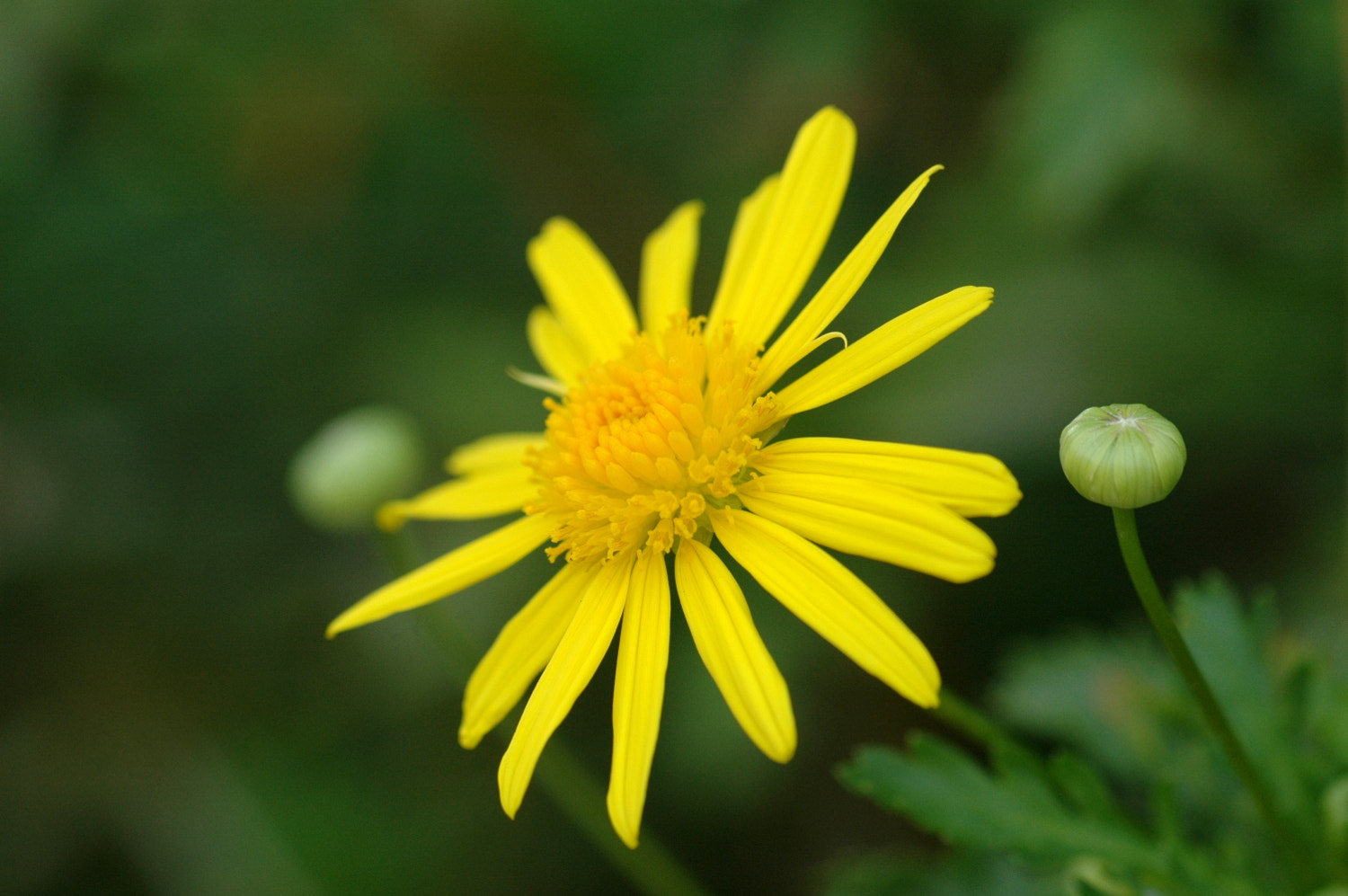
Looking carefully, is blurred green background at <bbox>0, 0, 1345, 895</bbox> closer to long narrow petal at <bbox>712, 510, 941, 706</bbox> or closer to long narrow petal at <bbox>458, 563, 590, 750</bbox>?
long narrow petal at <bbox>458, 563, 590, 750</bbox>

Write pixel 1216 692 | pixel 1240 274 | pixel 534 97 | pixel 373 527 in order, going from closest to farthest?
pixel 1216 692, pixel 373 527, pixel 1240 274, pixel 534 97

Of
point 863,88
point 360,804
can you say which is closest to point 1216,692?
point 863,88

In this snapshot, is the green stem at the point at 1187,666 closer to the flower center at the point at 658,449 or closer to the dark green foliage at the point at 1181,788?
the dark green foliage at the point at 1181,788

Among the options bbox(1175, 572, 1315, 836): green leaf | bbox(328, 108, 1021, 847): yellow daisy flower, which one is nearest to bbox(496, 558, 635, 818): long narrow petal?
bbox(328, 108, 1021, 847): yellow daisy flower

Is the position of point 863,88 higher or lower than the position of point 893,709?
higher

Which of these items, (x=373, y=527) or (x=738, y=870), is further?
(x=738, y=870)

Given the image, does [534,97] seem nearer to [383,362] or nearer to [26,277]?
[383,362]
